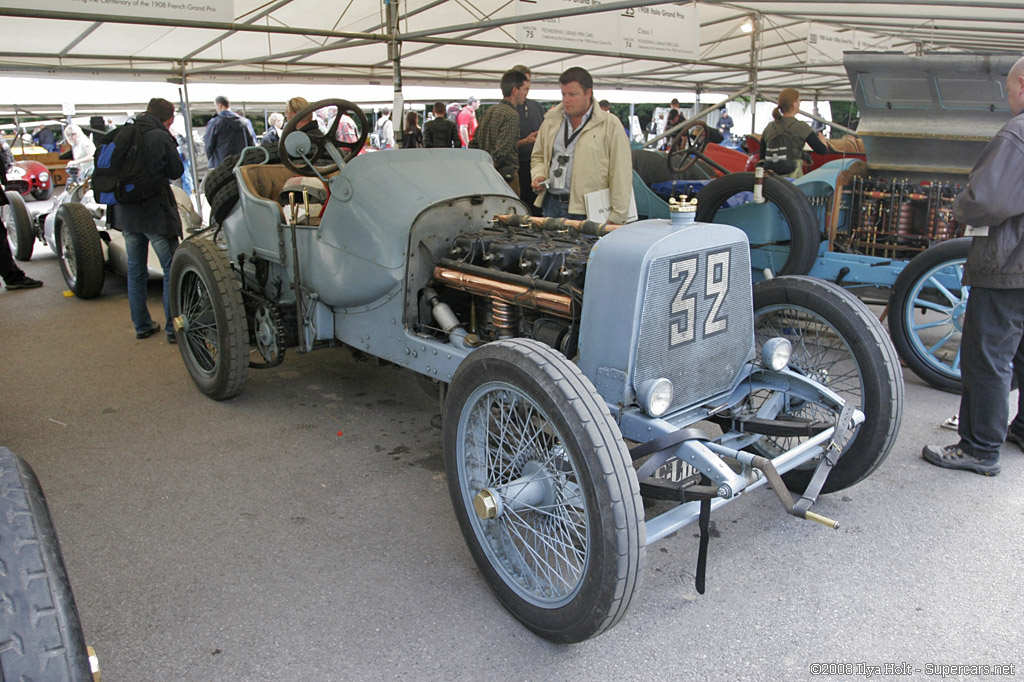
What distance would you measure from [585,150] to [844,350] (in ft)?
7.10

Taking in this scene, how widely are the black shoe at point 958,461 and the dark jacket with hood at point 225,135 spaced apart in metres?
9.51

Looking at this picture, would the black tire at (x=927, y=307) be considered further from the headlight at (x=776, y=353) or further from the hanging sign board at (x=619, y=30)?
the hanging sign board at (x=619, y=30)

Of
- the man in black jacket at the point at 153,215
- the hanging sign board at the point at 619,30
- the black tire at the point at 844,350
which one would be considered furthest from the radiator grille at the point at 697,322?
the hanging sign board at the point at 619,30

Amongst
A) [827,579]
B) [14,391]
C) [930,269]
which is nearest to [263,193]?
[14,391]

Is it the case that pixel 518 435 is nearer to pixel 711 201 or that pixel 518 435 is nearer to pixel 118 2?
pixel 711 201

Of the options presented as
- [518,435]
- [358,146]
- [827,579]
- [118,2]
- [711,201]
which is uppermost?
[118,2]

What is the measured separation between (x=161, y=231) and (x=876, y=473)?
191 inches

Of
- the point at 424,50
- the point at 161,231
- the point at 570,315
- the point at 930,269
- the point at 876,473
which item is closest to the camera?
the point at 570,315

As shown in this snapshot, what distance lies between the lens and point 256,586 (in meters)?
2.52

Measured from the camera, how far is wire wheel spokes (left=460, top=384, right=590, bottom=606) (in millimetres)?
2244

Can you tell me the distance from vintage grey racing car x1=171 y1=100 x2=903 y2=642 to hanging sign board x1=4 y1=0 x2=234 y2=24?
99.4 inches

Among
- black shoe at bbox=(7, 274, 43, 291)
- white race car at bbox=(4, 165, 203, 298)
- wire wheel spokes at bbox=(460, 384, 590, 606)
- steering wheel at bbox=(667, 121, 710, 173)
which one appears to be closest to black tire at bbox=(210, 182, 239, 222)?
white race car at bbox=(4, 165, 203, 298)

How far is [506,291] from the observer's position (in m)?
2.93

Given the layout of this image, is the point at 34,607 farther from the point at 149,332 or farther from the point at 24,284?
the point at 24,284
